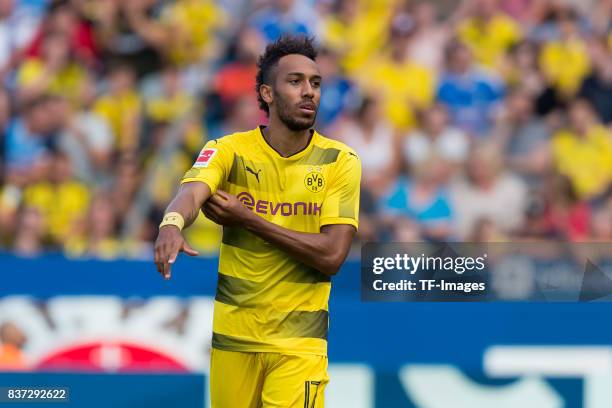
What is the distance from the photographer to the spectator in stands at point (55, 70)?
9.78m

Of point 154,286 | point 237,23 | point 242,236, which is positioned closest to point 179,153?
point 237,23

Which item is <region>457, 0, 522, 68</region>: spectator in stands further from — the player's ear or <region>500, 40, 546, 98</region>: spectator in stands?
the player's ear

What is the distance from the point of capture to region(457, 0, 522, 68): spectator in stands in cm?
1028

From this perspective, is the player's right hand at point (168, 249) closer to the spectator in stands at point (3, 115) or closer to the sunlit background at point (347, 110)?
the sunlit background at point (347, 110)

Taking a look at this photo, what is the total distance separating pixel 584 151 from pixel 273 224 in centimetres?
627

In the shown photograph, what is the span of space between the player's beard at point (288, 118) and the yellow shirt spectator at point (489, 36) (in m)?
6.05

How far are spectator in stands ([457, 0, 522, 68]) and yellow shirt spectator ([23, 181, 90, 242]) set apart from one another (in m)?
3.84

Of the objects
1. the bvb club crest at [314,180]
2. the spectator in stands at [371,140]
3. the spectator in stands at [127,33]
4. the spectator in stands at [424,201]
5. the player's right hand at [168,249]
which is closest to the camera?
the player's right hand at [168,249]

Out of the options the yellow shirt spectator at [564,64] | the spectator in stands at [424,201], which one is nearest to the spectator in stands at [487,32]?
the yellow shirt spectator at [564,64]

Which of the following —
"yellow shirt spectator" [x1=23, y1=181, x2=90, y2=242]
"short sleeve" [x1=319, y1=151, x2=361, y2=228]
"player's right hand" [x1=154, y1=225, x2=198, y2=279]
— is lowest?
"player's right hand" [x1=154, y1=225, x2=198, y2=279]

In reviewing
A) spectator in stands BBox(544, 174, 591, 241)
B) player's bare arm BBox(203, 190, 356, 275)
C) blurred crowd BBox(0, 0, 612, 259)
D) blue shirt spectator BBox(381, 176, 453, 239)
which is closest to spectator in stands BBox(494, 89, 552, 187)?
blurred crowd BBox(0, 0, 612, 259)

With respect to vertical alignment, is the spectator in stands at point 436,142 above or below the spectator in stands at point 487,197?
above

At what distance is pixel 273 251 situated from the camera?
177 inches

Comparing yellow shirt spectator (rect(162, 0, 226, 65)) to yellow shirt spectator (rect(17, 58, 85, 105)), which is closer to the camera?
yellow shirt spectator (rect(17, 58, 85, 105))
